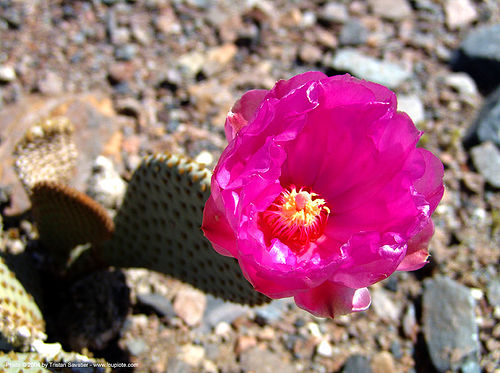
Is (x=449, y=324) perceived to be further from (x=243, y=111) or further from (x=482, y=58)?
(x=482, y=58)

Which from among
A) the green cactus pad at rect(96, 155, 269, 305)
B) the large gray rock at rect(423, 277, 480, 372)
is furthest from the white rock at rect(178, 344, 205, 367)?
the large gray rock at rect(423, 277, 480, 372)

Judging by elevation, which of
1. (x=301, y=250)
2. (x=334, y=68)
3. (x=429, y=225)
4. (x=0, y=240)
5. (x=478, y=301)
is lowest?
(x=478, y=301)

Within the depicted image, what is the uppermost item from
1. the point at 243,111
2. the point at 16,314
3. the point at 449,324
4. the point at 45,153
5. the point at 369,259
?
the point at 243,111

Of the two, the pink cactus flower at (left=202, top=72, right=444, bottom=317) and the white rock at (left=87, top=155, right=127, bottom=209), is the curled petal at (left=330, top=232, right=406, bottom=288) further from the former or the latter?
the white rock at (left=87, top=155, right=127, bottom=209)

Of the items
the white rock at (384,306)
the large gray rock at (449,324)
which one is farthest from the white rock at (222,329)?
the large gray rock at (449,324)

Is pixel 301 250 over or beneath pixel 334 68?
over

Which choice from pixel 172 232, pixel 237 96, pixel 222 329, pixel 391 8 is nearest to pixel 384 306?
pixel 222 329

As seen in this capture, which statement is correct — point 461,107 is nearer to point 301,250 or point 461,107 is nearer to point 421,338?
point 421,338

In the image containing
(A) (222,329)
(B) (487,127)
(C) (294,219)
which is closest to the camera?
(C) (294,219)

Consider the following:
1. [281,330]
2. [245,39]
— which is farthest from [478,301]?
[245,39]
